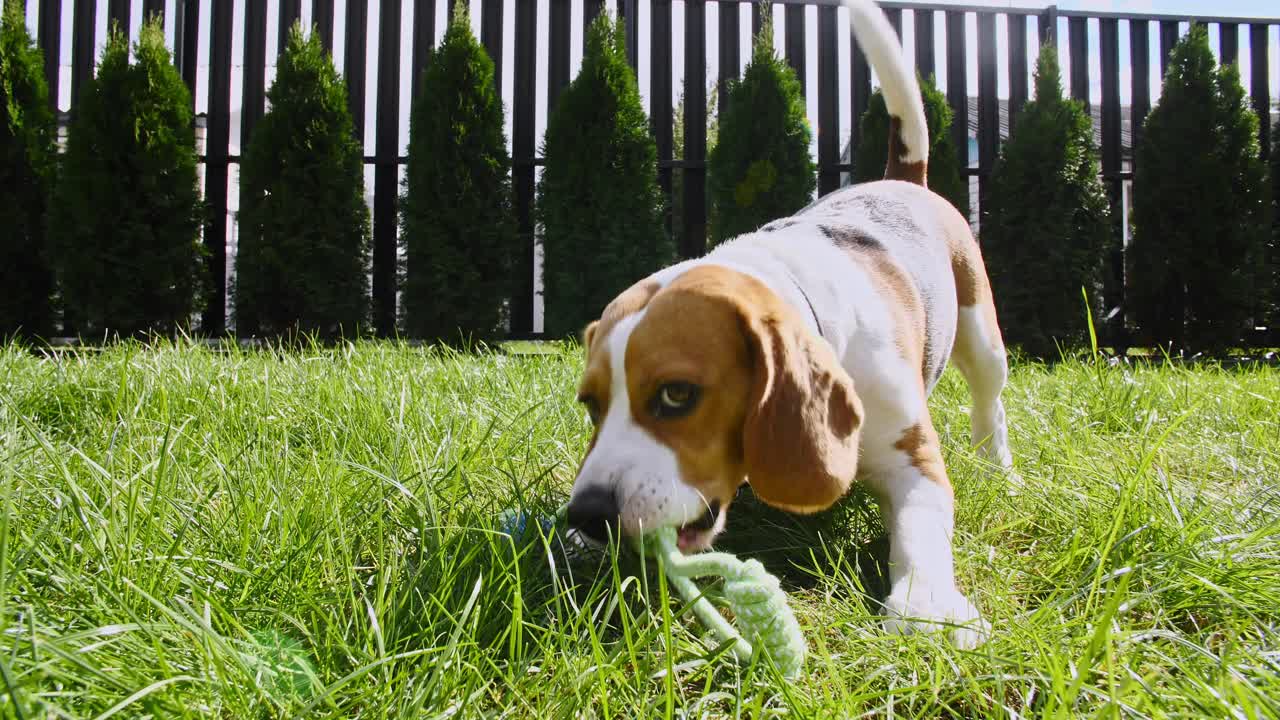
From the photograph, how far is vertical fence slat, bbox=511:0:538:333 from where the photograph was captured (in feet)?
29.4

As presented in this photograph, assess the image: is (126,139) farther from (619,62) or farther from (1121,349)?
(1121,349)

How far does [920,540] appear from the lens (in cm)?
189

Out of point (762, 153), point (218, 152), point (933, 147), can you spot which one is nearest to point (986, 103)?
point (933, 147)

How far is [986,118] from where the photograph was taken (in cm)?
997

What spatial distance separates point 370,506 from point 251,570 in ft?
1.20

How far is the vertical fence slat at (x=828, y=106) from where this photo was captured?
9.70 m

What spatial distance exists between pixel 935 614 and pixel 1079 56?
10831 mm

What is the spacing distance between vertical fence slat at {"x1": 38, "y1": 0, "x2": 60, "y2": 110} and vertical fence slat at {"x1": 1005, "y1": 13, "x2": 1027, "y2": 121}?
413 inches

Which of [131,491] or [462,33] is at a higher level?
[462,33]

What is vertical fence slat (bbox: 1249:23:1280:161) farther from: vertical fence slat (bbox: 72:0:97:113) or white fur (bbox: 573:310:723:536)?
vertical fence slat (bbox: 72:0:97:113)

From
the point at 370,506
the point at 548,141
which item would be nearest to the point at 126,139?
the point at 548,141

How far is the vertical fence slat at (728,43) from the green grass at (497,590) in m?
7.62

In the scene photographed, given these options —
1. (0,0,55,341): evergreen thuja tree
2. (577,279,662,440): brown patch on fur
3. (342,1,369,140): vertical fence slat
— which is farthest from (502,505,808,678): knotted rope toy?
(342,1,369,140): vertical fence slat

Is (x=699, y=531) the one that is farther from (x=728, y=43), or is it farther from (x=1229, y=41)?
(x=1229, y=41)
